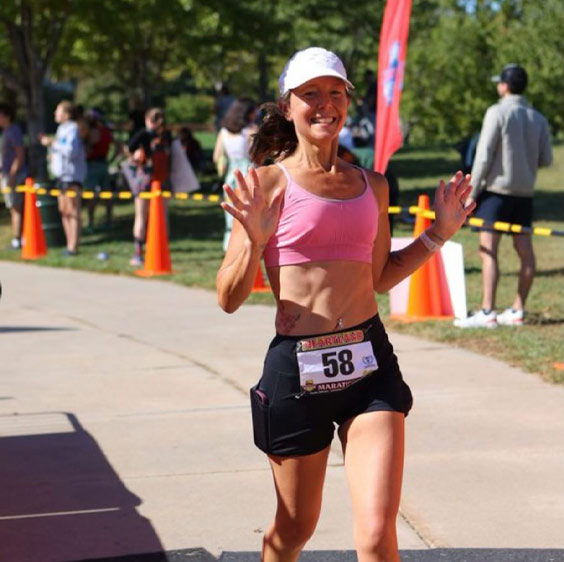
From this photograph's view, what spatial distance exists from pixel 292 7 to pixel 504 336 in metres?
28.1

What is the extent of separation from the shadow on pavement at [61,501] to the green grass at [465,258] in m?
3.25

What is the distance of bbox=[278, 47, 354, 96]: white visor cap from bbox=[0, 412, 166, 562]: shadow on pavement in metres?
2.15

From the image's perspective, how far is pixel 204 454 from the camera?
6.60m

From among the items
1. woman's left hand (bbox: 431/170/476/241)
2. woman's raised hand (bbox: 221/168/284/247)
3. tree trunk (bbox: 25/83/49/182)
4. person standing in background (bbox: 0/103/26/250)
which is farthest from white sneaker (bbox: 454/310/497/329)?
tree trunk (bbox: 25/83/49/182)

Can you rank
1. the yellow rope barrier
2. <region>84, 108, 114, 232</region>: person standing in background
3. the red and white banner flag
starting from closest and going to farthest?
the yellow rope barrier < the red and white banner flag < <region>84, 108, 114, 232</region>: person standing in background

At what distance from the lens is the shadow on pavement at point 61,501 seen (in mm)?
5180

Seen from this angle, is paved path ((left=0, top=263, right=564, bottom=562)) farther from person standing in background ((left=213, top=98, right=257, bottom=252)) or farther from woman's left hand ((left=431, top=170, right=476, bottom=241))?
person standing in background ((left=213, top=98, right=257, bottom=252))

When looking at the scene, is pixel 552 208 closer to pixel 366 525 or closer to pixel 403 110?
pixel 366 525

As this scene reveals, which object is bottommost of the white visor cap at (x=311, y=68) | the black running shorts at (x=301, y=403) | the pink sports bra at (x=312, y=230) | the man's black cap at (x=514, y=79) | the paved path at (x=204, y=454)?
the paved path at (x=204, y=454)

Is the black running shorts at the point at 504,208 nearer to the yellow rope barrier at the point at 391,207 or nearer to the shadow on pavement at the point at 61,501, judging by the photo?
the yellow rope barrier at the point at 391,207

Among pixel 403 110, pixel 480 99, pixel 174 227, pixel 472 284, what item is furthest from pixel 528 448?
pixel 403 110

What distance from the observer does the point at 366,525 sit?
369 cm

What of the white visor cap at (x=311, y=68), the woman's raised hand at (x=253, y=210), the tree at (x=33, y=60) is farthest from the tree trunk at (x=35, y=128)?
the woman's raised hand at (x=253, y=210)

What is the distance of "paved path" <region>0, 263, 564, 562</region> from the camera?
17.2 ft
